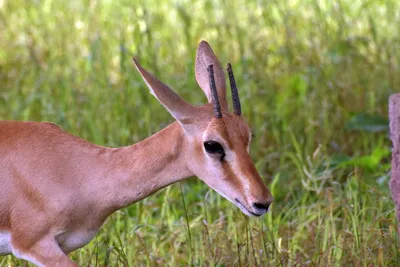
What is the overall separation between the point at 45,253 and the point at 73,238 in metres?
0.18

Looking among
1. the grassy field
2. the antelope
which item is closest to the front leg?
the antelope

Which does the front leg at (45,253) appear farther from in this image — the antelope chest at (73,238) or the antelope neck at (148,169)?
the antelope neck at (148,169)

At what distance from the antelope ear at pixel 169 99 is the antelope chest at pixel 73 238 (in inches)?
25.8

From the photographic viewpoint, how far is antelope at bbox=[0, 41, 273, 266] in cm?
437

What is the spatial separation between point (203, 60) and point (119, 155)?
0.71 metres

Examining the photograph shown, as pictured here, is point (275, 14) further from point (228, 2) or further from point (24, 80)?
point (24, 80)

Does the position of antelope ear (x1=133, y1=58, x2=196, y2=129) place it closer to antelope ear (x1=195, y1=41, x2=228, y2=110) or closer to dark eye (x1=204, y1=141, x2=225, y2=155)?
dark eye (x1=204, y1=141, x2=225, y2=155)

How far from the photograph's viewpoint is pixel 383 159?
6.97 meters

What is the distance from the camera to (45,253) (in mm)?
4387

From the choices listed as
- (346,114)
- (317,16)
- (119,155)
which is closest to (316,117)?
(346,114)

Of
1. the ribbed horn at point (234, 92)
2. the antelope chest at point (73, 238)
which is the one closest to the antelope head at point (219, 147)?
the ribbed horn at point (234, 92)

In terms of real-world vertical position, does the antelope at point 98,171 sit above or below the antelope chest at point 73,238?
above

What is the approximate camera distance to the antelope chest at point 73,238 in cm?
450

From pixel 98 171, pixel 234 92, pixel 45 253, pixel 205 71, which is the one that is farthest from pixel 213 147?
pixel 45 253
